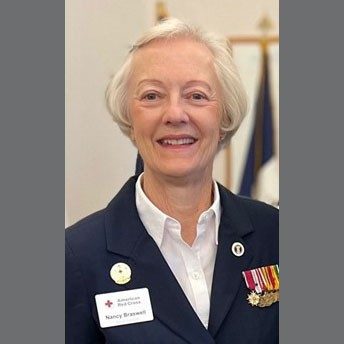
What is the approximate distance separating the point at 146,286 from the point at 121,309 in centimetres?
10

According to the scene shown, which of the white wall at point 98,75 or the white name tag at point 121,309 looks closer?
the white name tag at point 121,309

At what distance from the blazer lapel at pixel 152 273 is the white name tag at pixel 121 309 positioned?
1.0 inches

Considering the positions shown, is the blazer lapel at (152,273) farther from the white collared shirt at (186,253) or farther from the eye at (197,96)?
the eye at (197,96)

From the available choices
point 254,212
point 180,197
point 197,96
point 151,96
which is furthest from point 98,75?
point 254,212

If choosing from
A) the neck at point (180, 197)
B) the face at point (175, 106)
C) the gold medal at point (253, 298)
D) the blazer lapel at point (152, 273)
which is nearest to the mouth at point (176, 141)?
the face at point (175, 106)

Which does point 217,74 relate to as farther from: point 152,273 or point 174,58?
point 152,273

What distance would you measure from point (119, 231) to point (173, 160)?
270 millimetres

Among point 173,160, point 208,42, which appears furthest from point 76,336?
point 208,42

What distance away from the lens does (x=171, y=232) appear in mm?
1779

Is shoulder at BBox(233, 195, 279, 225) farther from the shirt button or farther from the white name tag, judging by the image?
the white name tag

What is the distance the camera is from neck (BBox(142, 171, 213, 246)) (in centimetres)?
178

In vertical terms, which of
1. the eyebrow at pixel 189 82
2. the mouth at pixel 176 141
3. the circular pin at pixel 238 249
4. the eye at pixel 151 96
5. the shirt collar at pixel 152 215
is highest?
the eyebrow at pixel 189 82

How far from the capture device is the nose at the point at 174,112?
5.44 ft

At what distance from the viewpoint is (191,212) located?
1811 millimetres
